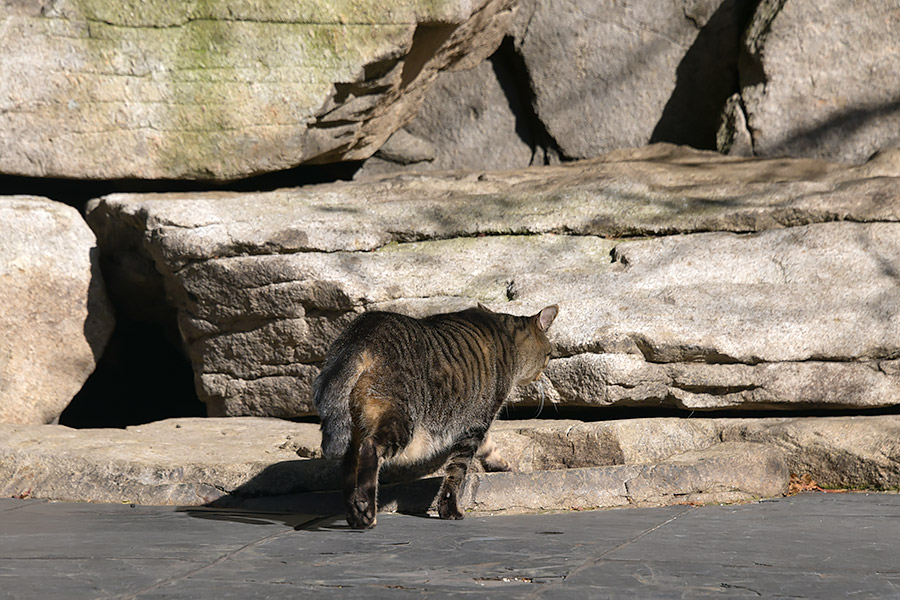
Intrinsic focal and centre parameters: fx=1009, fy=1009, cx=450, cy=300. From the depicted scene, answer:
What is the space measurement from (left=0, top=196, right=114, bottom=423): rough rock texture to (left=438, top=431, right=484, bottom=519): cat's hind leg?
347 cm

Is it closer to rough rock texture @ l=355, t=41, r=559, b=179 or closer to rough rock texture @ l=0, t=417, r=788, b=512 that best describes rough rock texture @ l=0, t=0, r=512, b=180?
rough rock texture @ l=355, t=41, r=559, b=179

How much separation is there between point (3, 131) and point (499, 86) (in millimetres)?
4214

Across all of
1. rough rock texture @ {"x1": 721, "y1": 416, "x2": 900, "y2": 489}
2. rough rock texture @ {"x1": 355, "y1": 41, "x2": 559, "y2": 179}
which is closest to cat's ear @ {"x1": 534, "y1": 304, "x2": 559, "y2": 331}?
rough rock texture @ {"x1": 721, "y1": 416, "x2": 900, "y2": 489}

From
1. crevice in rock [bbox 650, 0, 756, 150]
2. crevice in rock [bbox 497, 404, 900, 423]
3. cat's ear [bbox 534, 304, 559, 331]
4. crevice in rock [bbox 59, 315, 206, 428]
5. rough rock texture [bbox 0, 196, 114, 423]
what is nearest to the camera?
cat's ear [bbox 534, 304, 559, 331]

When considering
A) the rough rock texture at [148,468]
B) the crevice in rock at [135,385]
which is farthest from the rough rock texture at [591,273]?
the crevice in rock at [135,385]

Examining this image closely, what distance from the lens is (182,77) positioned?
7461 mm

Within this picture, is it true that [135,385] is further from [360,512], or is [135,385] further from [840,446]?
[840,446]

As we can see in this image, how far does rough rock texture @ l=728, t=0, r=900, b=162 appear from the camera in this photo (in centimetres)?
797

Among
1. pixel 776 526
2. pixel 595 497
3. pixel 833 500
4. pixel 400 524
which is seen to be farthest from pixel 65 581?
pixel 833 500

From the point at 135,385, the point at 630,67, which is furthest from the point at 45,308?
the point at 630,67

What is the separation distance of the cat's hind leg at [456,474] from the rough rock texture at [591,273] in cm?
106

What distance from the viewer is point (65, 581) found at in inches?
143

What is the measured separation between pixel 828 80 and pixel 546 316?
3705mm

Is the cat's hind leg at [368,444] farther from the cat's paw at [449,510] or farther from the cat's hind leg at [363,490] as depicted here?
the cat's paw at [449,510]
